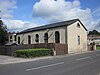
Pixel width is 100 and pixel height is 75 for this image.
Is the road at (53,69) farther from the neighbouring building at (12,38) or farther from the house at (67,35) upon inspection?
the neighbouring building at (12,38)

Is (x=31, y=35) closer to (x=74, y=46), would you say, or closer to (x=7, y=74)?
(x=74, y=46)

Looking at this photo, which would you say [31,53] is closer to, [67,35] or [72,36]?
[67,35]

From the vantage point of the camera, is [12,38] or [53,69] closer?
[53,69]

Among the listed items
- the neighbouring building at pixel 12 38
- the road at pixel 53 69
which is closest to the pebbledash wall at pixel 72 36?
the neighbouring building at pixel 12 38

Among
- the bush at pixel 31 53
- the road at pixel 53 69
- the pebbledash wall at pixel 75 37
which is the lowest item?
the road at pixel 53 69

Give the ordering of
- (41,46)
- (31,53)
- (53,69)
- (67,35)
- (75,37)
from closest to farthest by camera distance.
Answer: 1. (53,69)
2. (31,53)
3. (41,46)
4. (67,35)
5. (75,37)

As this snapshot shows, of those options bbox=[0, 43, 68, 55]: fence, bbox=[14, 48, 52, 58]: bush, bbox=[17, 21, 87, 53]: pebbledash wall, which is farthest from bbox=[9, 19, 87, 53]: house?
bbox=[14, 48, 52, 58]: bush

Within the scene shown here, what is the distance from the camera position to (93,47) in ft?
165

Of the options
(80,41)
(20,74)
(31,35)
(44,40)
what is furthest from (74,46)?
(20,74)

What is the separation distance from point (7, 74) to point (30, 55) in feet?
51.7

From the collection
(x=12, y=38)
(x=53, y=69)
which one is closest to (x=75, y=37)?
(x=53, y=69)

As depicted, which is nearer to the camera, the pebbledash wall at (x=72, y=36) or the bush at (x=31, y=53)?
the bush at (x=31, y=53)

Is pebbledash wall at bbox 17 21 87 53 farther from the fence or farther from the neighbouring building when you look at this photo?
the neighbouring building

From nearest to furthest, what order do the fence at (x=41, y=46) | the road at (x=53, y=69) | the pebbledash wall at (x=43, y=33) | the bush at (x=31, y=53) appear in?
the road at (x=53, y=69), the bush at (x=31, y=53), the fence at (x=41, y=46), the pebbledash wall at (x=43, y=33)
